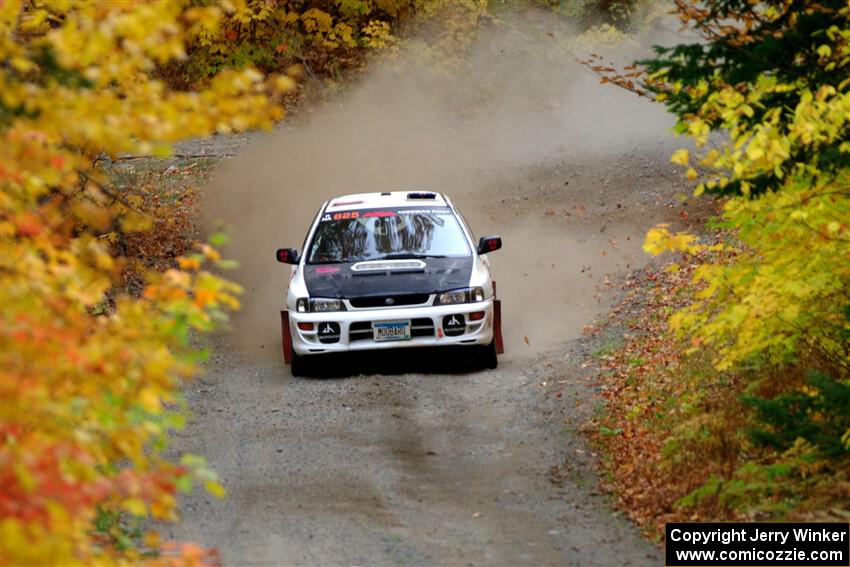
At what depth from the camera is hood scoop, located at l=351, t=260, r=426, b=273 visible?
527 inches

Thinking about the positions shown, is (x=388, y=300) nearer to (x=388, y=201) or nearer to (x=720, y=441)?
(x=388, y=201)

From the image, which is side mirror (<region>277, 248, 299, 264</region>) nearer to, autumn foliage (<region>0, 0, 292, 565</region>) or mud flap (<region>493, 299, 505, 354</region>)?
mud flap (<region>493, 299, 505, 354</region>)

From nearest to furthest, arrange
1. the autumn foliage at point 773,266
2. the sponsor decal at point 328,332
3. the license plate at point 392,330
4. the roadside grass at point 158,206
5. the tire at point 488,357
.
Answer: the autumn foliage at point 773,266, the license plate at point 392,330, the sponsor decal at point 328,332, the tire at point 488,357, the roadside grass at point 158,206

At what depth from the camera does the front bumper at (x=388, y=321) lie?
1294 centimetres

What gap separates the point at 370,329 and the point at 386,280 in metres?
0.60

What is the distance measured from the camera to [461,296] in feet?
43.1

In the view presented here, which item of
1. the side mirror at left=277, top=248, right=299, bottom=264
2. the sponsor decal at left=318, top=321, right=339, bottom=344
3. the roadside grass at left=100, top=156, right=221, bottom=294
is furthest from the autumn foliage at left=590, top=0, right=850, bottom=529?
the roadside grass at left=100, top=156, right=221, bottom=294

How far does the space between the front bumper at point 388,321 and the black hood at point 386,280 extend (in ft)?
0.73

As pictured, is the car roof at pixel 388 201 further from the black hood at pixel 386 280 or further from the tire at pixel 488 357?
the tire at pixel 488 357

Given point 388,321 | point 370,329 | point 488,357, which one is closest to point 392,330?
point 388,321

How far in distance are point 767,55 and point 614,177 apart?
17.6 metres

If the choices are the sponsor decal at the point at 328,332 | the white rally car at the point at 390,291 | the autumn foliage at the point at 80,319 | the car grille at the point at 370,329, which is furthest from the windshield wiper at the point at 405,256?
the autumn foliage at the point at 80,319

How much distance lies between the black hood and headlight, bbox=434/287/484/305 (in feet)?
0.20

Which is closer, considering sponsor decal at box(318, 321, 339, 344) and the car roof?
sponsor decal at box(318, 321, 339, 344)
